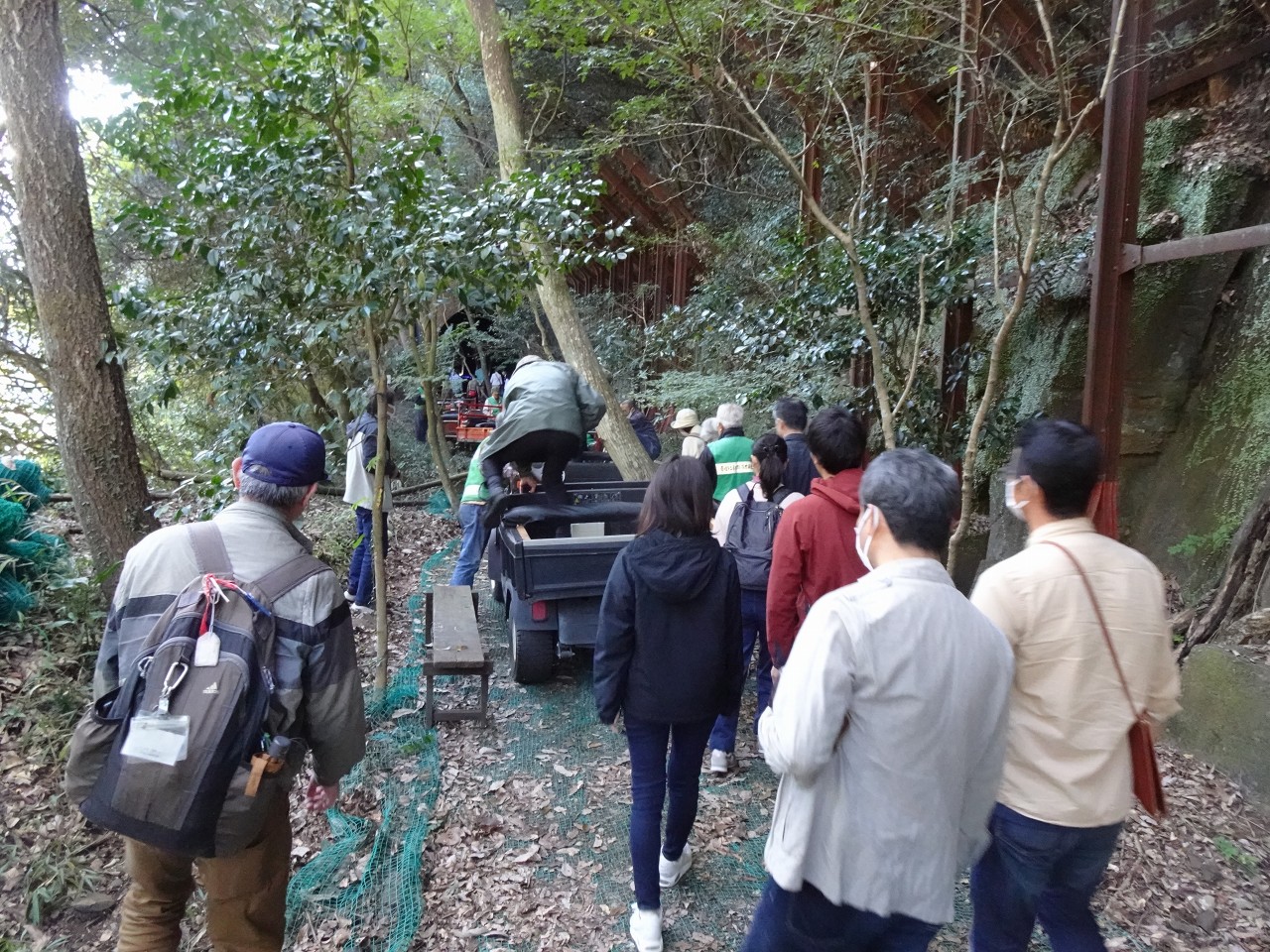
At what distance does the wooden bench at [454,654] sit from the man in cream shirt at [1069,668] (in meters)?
3.03

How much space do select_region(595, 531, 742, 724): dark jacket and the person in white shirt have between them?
93 centimetres

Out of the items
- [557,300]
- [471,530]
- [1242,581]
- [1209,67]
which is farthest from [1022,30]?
[471,530]

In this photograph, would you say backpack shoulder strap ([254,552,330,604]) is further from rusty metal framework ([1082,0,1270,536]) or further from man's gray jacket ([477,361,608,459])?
rusty metal framework ([1082,0,1270,536])

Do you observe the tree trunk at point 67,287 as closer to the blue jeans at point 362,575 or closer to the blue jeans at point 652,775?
the blue jeans at point 362,575

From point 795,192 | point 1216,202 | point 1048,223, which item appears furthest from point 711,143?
point 1216,202

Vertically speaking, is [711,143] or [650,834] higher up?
[711,143]

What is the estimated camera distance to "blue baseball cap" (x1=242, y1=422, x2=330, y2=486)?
2.26 meters

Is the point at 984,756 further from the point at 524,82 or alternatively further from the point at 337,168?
the point at 524,82

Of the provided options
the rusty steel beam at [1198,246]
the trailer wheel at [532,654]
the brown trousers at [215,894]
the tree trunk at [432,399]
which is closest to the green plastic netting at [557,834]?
the trailer wheel at [532,654]

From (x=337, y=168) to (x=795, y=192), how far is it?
7.87 m

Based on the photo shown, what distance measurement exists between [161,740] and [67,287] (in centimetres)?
340

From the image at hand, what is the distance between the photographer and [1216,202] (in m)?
5.62

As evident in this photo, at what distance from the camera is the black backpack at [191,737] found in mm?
1946

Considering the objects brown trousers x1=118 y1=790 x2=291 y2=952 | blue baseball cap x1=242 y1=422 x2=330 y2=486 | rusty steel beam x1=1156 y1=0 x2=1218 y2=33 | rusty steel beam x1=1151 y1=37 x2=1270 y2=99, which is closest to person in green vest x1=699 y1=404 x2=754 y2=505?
blue baseball cap x1=242 y1=422 x2=330 y2=486
